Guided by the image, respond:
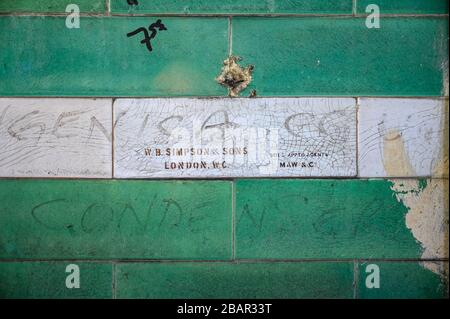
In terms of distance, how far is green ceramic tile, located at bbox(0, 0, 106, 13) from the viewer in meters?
3.82

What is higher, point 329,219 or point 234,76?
point 234,76

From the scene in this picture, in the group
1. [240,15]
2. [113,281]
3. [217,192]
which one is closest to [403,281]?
[217,192]

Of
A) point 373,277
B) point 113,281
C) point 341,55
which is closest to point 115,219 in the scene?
point 113,281

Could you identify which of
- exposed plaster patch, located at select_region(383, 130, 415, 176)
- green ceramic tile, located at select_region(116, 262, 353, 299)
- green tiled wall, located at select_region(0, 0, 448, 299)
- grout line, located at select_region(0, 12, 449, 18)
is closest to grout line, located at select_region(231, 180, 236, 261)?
green tiled wall, located at select_region(0, 0, 448, 299)

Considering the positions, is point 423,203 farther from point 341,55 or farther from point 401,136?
point 341,55

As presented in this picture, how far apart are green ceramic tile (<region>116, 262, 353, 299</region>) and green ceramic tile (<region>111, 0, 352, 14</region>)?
2267 mm

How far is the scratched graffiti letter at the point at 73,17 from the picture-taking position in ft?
12.5

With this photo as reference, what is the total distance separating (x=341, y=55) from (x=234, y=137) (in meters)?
1.20

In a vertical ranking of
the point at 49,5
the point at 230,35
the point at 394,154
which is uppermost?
the point at 49,5

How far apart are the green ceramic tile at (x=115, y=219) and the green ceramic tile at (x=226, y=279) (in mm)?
124

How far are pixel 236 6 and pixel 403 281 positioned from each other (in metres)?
2.90

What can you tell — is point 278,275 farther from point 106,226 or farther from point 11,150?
point 11,150

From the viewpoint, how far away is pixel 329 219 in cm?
386

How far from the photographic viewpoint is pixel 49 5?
151 inches
